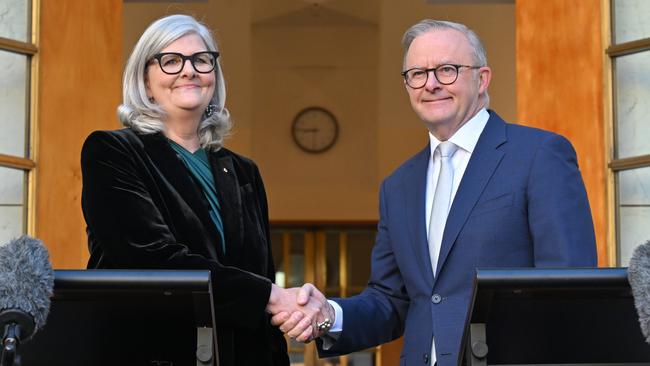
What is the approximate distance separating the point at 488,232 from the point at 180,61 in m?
0.85

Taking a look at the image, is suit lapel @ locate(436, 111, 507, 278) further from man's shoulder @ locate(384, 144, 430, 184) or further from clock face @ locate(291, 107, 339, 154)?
clock face @ locate(291, 107, 339, 154)

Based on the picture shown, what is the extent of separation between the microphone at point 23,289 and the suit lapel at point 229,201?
2.66 feet

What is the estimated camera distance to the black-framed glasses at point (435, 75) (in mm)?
3070

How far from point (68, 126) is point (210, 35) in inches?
40.3

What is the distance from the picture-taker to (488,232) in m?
2.91

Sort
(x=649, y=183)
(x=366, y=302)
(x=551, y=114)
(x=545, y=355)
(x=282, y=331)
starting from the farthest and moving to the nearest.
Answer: (x=551, y=114), (x=649, y=183), (x=366, y=302), (x=282, y=331), (x=545, y=355)

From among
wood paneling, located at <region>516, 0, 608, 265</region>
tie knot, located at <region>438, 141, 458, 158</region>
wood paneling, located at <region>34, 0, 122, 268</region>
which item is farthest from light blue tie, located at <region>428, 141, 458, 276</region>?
wood paneling, located at <region>34, 0, 122, 268</region>

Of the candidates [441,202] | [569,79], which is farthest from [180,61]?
[569,79]

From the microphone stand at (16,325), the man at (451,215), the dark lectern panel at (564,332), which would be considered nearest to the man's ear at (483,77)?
the man at (451,215)

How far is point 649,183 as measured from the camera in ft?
12.3

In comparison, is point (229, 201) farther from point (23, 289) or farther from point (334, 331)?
point (23, 289)

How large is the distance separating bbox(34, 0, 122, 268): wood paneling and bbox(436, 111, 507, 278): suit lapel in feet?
4.75

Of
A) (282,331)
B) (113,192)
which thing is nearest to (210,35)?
(113,192)

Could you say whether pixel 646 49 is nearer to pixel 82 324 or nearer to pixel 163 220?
pixel 163 220
